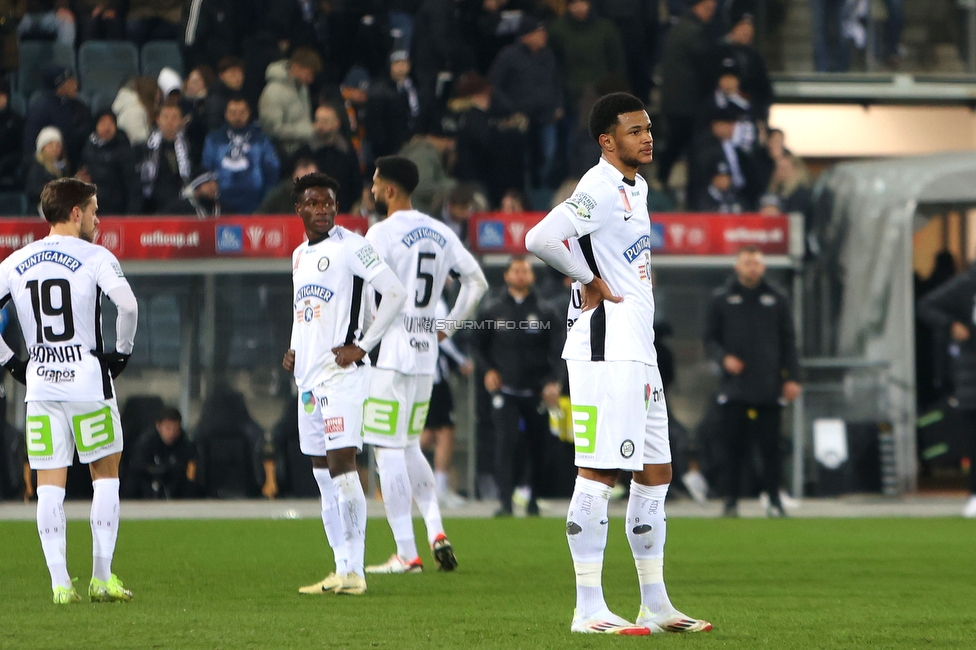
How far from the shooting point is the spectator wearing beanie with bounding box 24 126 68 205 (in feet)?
Result: 55.3

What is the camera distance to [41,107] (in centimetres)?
1784

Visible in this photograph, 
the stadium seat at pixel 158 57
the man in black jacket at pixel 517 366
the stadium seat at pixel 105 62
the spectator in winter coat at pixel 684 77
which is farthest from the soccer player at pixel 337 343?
the stadium seat at pixel 105 62

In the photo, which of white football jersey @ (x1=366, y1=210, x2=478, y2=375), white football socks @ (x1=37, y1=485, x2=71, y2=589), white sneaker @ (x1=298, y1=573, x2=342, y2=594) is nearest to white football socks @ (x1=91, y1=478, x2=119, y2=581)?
white football socks @ (x1=37, y1=485, x2=71, y2=589)

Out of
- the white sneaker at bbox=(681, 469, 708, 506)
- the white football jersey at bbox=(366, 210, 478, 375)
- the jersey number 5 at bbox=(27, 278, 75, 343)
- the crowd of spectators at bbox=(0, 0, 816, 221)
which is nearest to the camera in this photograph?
the jersey number 5 at bbox=(27, 278, 75, 343)

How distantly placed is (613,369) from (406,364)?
3.32m

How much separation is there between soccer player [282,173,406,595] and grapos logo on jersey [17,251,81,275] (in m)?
1.18

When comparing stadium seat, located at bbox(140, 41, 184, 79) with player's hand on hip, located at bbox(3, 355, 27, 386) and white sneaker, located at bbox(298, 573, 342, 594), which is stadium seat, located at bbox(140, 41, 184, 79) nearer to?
player's hand on hip, located at bbox(3, 355, 27, 386)

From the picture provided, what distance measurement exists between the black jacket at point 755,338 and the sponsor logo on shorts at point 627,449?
764 centimetres

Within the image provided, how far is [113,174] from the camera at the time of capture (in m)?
16.5

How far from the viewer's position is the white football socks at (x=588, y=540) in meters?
6.66

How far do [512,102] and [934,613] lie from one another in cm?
1100

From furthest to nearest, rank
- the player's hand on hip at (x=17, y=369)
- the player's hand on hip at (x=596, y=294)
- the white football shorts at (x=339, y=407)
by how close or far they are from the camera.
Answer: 1. the white football shorts at (x=339, y=407)
2. the player's hand on hip at (x=17, y=369)
3. the player's hand on hip at (x=596, y=294)

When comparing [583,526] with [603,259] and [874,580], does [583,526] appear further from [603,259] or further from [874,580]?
[874,580]

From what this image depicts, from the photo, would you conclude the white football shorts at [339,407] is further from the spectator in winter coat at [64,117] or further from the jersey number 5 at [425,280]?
the spectator in winter coat at [64,117]
